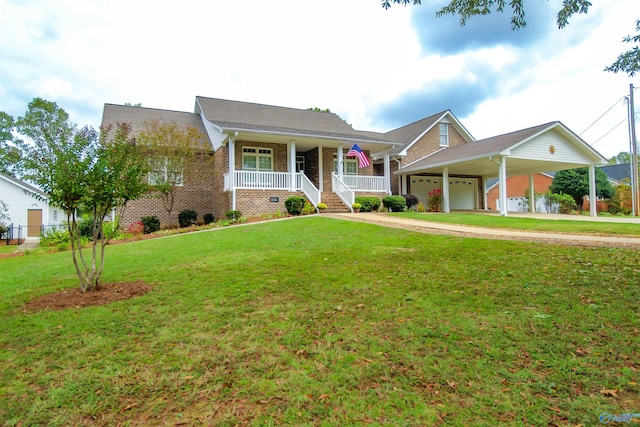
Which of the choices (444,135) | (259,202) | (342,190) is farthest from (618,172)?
(259,202)

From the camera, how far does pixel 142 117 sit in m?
21.0

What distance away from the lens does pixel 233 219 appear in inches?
633

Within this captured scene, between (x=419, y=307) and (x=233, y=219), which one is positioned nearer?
(x=419, y=307)

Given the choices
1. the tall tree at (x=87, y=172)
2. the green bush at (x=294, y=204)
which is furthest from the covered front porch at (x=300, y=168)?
the tall tree at (x=87, y=172)

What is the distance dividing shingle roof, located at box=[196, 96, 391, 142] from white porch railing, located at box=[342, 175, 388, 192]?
2.17 metres

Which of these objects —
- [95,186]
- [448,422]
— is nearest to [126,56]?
[95,186]

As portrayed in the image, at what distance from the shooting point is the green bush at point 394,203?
62.2ft

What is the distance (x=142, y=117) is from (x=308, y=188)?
11.3 meters

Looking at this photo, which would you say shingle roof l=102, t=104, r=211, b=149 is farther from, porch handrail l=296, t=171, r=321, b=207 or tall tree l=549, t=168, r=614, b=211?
tall tree l=549, t=168, r=614, b=211

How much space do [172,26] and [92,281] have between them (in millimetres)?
9923

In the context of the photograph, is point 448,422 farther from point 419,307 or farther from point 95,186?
point 95,186

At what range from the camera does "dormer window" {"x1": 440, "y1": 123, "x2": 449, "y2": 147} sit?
83.3 feet

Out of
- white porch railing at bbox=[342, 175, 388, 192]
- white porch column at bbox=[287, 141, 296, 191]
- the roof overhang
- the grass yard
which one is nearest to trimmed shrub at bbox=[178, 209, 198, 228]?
the roof overhang

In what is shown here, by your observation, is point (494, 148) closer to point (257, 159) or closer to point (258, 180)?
point (258, 180)
